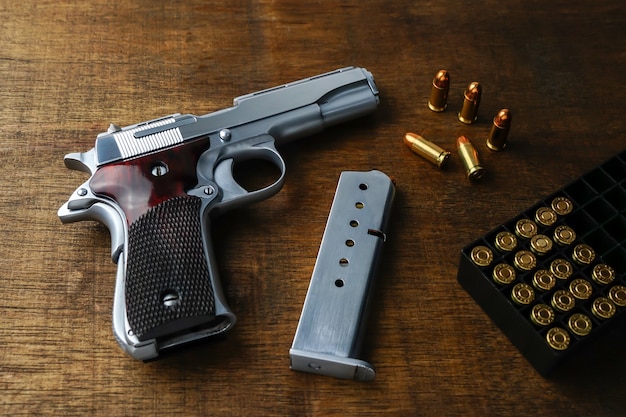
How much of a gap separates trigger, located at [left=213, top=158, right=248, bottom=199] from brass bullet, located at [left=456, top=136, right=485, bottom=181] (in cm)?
53

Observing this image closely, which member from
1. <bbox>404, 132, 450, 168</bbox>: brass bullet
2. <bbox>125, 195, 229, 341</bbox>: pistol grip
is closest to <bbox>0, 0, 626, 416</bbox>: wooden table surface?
<bbox>404, 132, 450, 168</bbox>: brass bullet

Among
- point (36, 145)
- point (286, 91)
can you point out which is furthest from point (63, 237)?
point (286, 91)

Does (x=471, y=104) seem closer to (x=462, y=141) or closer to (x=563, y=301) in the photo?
(x=462, y=141)

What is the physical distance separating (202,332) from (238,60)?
81 centimetres

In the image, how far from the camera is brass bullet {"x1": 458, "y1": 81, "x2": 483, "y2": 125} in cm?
182

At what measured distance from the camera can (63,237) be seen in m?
1.62

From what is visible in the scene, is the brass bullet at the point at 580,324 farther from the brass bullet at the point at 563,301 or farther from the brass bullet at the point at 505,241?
the brass bullet at the point at 505,241

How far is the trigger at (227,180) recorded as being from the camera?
5.29 ft

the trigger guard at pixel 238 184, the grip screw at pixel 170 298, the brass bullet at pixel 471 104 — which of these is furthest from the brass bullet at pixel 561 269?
the grip screw at pixel 170 298

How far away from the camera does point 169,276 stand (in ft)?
4.61

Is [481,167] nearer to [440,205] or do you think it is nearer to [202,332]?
[440,205]

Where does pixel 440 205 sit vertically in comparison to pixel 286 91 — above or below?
below

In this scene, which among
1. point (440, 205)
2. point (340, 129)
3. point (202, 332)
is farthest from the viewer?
point (340, 129)

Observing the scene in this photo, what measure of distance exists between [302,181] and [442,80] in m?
0.43
